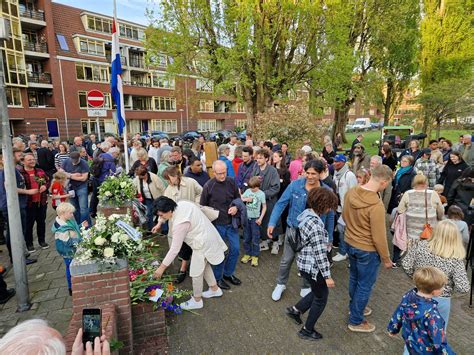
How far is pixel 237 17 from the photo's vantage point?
1362cm

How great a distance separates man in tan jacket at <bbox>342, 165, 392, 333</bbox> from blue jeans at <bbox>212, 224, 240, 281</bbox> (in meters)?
1.84

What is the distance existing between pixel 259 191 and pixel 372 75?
18.3 meters

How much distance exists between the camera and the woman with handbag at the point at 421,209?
4566mm

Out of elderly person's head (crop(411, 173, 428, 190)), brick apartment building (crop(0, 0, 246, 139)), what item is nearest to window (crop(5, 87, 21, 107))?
brick apartment building (crop(0, 0, 246, 139))

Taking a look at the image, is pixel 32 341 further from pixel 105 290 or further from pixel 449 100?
pixel 449 100

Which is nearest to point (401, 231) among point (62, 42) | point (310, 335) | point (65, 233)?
point (310, 335)

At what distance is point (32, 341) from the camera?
1.36 metres

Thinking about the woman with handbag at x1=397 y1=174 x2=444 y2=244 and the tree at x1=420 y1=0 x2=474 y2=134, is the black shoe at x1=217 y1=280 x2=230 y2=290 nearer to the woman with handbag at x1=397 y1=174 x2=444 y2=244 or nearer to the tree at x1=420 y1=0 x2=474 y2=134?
the woman with handbag at x1=397 y1=174 x2=444 y2=244

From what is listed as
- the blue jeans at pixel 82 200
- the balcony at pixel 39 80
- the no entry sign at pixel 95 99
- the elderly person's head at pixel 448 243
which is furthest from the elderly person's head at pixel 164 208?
the balcony at pixel 39 80

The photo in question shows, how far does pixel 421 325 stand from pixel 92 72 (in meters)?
40.5

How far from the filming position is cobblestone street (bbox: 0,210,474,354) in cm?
348

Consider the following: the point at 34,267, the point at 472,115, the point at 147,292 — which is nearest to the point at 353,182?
the point at 147,292

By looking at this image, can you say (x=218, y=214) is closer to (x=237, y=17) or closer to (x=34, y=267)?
(x=34, y=267)

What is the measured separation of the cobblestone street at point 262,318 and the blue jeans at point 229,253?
0.32m
